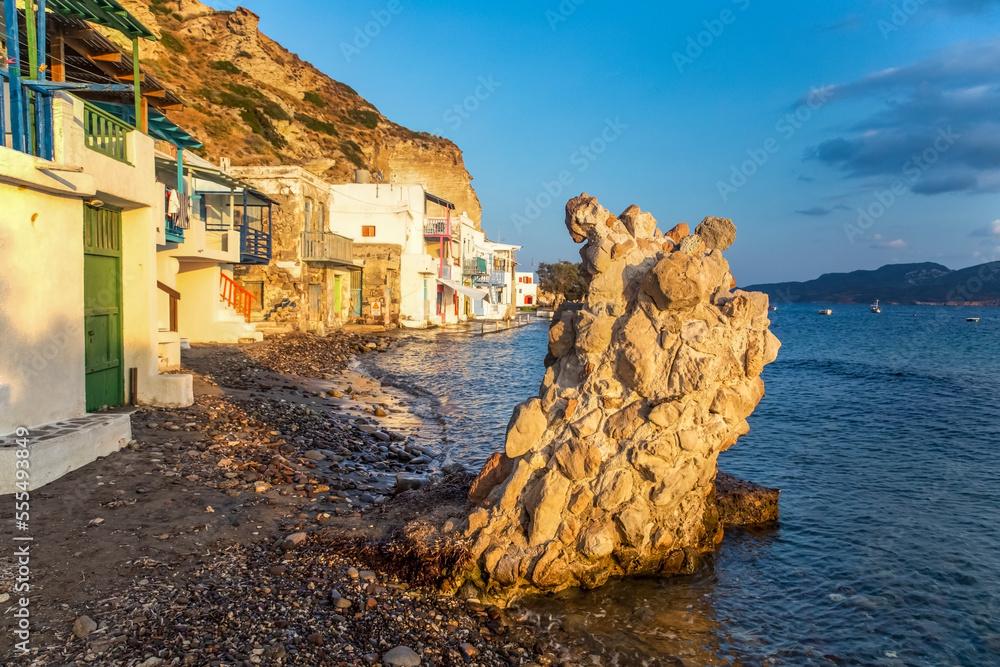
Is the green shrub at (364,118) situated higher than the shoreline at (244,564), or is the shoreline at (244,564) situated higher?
the green shrub at (364,118)

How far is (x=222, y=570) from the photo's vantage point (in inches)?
231

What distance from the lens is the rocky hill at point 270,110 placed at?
5256 cm

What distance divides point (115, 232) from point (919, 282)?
8505 inches

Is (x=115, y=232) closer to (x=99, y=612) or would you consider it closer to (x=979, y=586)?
(x=99, y=612)

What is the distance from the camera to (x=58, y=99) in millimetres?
8125

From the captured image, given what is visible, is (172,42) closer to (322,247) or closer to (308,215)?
(308,215)

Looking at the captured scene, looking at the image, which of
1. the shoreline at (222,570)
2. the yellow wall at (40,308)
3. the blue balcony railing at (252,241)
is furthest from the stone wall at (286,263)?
the yellow wall at (40,308)

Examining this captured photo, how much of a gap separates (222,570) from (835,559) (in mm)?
7689

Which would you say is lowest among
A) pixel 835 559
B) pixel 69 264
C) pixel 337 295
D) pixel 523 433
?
pixel 835 559

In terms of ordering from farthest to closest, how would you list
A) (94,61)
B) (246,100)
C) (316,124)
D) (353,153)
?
(353,153) → (316,124) → (246,100) → (94,61)

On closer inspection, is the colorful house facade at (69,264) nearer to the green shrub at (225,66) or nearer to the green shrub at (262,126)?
the green shrub at (262,126)

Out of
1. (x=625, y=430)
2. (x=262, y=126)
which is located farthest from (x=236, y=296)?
(x=262, y=126)

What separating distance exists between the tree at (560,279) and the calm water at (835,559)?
259 ft

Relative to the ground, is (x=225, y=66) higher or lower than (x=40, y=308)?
higher
